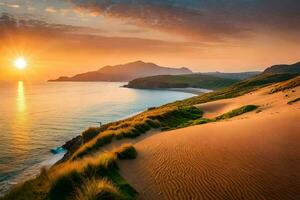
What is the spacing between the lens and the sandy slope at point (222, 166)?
10.1m

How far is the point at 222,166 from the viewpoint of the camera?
511 inches

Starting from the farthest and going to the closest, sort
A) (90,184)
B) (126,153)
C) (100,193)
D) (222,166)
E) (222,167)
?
(126,153), (222,166), (222,167), (90,184), (100,193)

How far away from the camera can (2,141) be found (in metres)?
42.1

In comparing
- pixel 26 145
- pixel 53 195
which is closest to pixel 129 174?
pixel 53 195

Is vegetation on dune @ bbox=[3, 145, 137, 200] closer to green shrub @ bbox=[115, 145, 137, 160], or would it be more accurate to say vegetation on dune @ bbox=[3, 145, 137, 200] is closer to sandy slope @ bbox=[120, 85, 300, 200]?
sandy slope @ bbox=[120, 85, 300, 200]

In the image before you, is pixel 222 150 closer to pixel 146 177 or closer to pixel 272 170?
pixel 272 170

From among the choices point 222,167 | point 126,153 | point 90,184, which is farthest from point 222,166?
point 90,184

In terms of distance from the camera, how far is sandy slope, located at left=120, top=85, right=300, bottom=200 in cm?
1009

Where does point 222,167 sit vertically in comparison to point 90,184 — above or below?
below

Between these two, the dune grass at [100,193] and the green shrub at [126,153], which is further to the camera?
the green shrub at [126,153]

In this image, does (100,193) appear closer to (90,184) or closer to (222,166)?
(90,184)

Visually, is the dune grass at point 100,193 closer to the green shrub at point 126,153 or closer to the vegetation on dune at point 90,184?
the vegetation on dune at point 90,184

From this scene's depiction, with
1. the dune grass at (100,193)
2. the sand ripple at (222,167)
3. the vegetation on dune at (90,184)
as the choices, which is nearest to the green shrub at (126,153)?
the sand ripple at (222,167)

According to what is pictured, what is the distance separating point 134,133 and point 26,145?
62.2 ft
